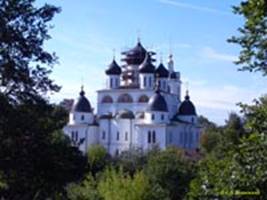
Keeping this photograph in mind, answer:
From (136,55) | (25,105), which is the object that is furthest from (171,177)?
(136,55)

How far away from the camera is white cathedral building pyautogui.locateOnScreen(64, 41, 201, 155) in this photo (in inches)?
3359

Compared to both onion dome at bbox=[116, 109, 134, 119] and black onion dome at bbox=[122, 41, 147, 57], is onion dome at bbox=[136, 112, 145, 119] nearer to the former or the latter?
onion dome at bbox=[116, 109, 134, 119]

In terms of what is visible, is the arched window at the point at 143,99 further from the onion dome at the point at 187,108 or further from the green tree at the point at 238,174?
the green tree at the point at 238,174

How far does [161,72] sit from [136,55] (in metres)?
4.30

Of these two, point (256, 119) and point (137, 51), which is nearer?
point (256, 119)

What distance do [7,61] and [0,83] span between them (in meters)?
0.51

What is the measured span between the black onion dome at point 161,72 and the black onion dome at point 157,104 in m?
6.21

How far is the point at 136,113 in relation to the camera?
292 ft

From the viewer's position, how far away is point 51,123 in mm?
16547

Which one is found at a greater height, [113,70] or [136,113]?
[113,70]

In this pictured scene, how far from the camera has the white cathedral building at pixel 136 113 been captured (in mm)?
85312

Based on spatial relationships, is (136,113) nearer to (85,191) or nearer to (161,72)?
(161,72)

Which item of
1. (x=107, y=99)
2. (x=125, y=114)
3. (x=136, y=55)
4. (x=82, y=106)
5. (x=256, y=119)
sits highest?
(x=136, y=55)

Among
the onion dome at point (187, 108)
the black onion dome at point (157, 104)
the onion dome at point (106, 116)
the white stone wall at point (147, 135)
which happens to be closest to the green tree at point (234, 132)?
the black onion dome at point (157, 104)
